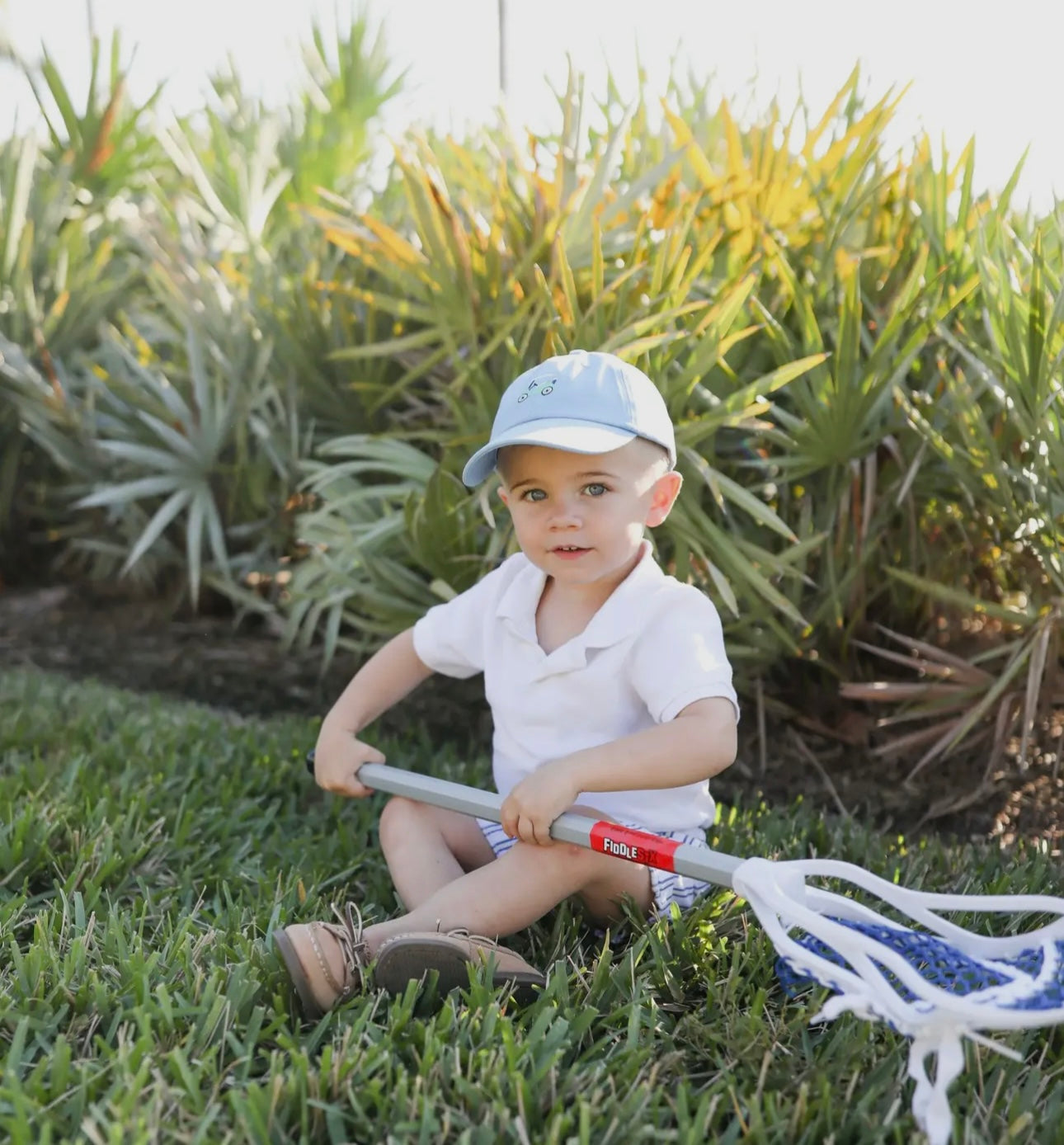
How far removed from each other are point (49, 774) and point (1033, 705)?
6.25 feet

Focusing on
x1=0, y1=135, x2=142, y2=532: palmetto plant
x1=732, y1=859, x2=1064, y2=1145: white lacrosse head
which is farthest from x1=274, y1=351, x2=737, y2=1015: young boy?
x1=0, y1=135, x2=142, y2=532: palmetto plant

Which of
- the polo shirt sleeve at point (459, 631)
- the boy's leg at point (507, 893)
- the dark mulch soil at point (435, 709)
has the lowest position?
the dark mulch soil at point (435, 709)

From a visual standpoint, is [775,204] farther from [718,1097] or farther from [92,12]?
[92,12]

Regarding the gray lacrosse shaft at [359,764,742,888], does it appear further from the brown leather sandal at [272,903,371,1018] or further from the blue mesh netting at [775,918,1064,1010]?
the brown leather sandal at [272,903,371,1018]

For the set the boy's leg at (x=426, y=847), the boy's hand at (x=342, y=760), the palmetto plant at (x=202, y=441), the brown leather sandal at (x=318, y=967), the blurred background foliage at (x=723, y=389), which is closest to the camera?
the brown leather sandal at (x=318, y=967)

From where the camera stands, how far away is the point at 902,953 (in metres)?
1.51

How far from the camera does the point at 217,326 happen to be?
379 cm

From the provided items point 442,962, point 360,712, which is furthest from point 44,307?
point 442,962

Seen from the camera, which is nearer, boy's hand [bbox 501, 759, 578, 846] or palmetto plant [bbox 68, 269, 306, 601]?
boy's hand [bbox 501, 759, 578, 846]

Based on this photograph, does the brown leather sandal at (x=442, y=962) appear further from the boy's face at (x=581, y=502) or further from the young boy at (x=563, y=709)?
the boy's face at (x=581, y=502)

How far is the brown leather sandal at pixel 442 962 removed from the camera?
1.64m

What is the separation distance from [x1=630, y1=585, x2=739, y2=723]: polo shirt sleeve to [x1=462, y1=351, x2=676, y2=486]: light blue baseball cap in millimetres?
236

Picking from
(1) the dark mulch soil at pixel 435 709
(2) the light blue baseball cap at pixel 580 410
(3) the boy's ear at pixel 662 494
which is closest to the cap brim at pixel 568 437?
(2) the light blue baseball cap at pixel 580 410

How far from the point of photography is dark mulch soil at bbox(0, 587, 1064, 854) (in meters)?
2.65
